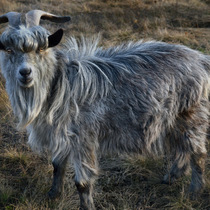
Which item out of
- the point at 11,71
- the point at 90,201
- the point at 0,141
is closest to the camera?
the point at 11,71

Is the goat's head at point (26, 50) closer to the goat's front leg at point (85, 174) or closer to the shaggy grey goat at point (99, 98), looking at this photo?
the shaggy grey goat at point (99, 98)

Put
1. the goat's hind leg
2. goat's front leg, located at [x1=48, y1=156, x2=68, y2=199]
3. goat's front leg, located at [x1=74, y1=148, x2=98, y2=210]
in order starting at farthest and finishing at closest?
the goat's hind leg, goat's front leg, located at [x1=48, y1=156, x2=68, y2=199], goat's front leg, located at [x1=74, y1=148, x2=98, y2=210]

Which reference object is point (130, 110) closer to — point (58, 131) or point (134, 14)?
point (58, 131)

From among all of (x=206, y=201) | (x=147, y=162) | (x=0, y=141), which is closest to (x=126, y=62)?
(x=147, y=162)

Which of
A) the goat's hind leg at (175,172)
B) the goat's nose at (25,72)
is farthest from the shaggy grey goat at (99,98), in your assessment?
the goat's hind leg at (175,172)

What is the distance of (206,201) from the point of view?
3.83 meters

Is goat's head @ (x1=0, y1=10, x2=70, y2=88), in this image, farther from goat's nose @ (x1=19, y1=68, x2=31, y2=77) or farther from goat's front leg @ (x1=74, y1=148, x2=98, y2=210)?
goat's front leg @ (x1=74, y1=148, x2=98, y2=210)

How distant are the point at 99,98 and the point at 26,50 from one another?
93 cm

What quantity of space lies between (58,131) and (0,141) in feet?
6.37

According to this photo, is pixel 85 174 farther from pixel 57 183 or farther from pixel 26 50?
pixel 26 50

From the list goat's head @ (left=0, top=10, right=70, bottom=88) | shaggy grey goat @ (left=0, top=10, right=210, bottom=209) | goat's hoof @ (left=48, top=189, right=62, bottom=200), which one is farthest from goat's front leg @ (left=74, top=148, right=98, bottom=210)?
goat's head @ (left=0, top=10, right=70, bottom=88)

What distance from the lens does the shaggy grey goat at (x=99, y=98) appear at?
10.0ft

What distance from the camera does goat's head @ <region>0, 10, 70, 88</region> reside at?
2.87 meters

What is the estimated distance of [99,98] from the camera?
134 inches
